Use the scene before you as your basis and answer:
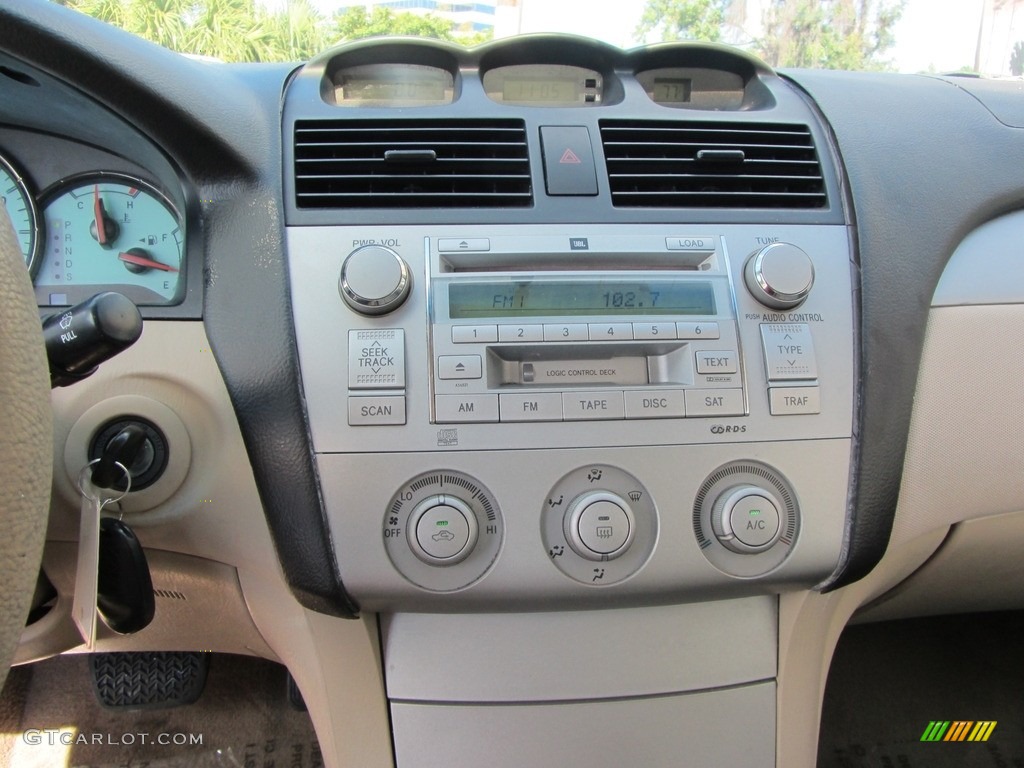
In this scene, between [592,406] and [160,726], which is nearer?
[592,406]

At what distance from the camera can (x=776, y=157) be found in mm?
1046

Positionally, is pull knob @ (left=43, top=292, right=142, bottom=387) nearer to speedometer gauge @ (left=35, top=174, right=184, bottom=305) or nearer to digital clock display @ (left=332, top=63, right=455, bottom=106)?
speedometer gauge @ (left=35, top=174, right=184, bottom=305)

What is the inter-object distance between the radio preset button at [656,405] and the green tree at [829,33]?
73 centimetres

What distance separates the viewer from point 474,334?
908 mm

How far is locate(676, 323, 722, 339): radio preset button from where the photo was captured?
93 centimetres

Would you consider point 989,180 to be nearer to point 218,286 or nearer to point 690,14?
point 690,14

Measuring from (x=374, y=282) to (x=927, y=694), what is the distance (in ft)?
5.27

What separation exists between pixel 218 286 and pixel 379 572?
0.41 metres

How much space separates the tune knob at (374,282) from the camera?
2.94ft

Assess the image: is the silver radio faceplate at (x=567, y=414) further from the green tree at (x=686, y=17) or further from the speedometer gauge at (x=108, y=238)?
the green tree at (x=686, y=17)

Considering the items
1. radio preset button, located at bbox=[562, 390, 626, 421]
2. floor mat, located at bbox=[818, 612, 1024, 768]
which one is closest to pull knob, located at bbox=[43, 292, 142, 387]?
radio preset button, located at bbox=[562, 390, 626, 421]

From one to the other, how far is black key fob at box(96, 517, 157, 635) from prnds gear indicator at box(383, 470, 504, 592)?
0.29 m

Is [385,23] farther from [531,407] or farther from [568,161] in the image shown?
[531,407]

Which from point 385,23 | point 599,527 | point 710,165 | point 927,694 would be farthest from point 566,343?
point 927,694
